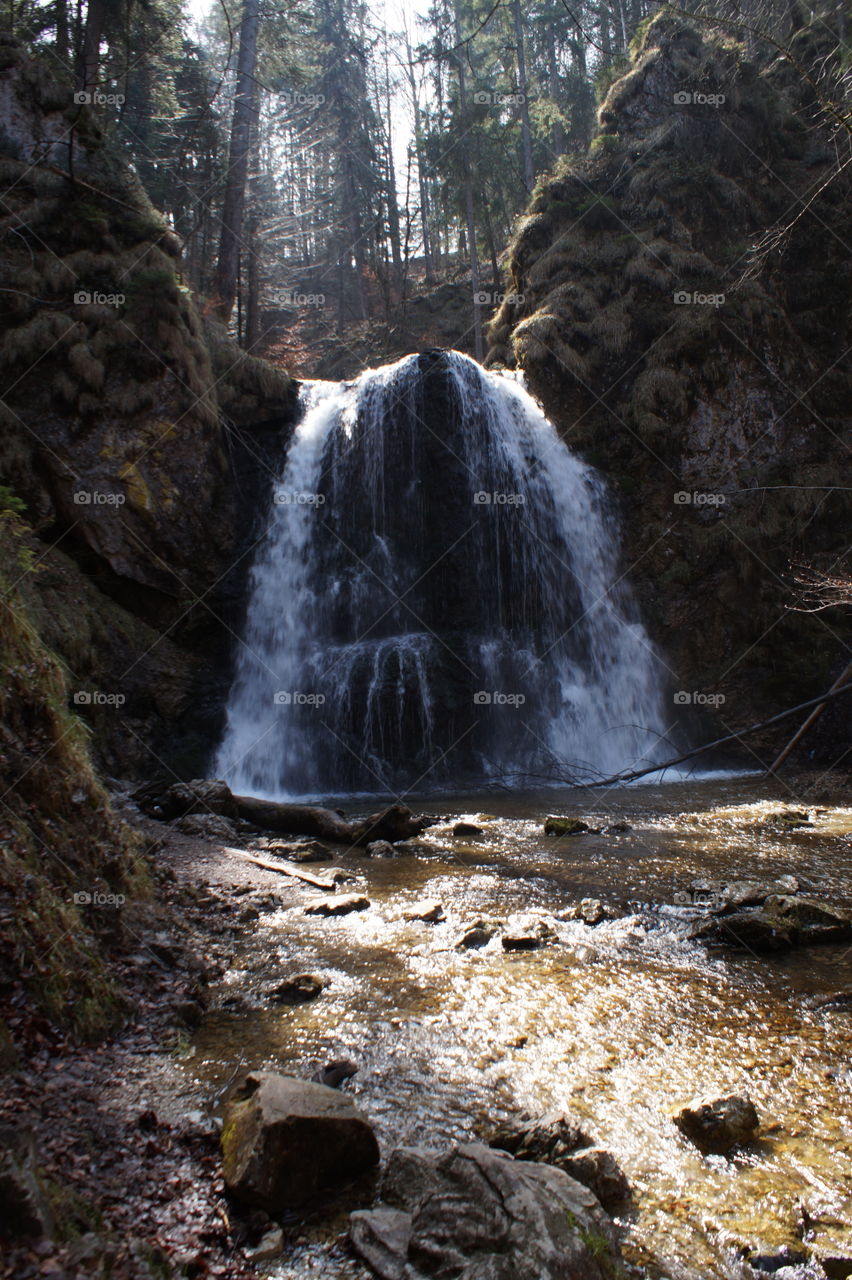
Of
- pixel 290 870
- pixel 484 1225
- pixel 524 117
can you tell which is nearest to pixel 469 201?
pixel 524 117

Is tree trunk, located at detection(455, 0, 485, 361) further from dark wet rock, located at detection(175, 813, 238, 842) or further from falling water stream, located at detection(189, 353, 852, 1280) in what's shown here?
dark wet rock, located at detection(175, 813, 238, 842)

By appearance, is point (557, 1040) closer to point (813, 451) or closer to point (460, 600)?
point (460, 600)

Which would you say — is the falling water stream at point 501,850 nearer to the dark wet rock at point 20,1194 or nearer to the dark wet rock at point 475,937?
the dark wet rock at point 475,937

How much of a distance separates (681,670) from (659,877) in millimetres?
9735

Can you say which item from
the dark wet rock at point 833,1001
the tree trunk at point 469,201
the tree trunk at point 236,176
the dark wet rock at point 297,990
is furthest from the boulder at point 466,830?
the tree trunk at point 469,201

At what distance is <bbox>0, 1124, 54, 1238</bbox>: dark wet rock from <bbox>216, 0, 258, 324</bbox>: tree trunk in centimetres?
2139

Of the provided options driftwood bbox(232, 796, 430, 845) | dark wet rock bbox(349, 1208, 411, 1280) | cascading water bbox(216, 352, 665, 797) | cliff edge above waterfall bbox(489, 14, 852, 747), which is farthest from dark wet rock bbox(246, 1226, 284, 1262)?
cliff edge above waterfall bbox(489, 14, 852, 747)

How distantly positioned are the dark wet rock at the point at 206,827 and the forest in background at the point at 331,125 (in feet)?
42.0

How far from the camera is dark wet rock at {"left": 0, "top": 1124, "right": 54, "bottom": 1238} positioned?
1.43 m

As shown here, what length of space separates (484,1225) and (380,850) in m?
5.18

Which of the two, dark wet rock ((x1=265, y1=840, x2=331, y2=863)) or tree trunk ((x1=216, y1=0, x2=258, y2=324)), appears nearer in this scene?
dark wet rock ((x1=265, y1=840, x2=331, y2=863))

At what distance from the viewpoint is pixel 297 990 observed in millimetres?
3535

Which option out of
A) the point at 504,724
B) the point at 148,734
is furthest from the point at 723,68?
the point at 148,734

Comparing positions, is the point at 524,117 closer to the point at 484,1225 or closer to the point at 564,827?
the point at 564,827
